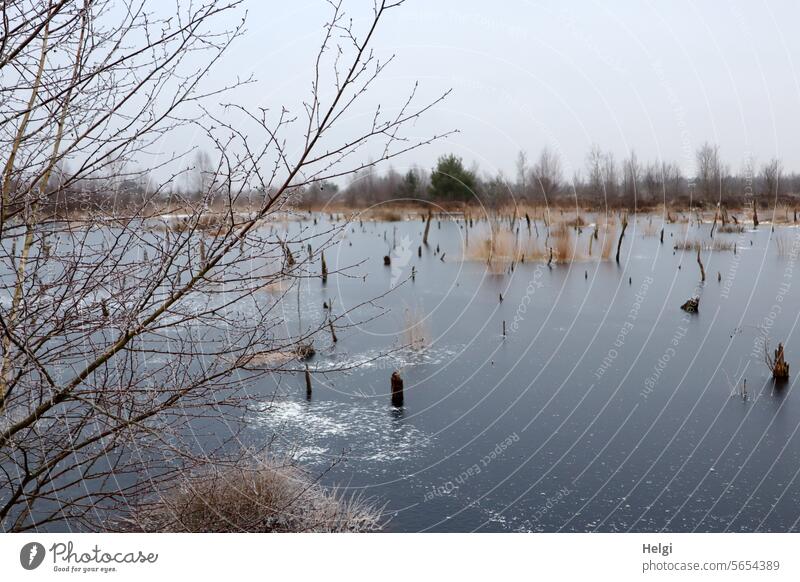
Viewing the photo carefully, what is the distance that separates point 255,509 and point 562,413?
401cm

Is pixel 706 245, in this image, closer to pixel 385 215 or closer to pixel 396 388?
pixel 385 215

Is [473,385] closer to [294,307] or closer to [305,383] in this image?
[305,383]

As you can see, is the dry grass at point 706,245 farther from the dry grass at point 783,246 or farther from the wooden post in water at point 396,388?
the wooden post in water at point 396,388

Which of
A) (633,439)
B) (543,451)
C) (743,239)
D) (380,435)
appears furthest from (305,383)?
(743,239)

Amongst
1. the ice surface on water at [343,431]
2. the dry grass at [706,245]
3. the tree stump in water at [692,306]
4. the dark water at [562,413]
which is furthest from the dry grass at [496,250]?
the ice surface on water at [343,431]

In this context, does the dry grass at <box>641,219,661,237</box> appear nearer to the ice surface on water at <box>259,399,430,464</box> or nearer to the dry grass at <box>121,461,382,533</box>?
the ice surface on water at <box>259,399,430,464</box>

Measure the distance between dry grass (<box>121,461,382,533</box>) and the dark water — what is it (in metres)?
0.44

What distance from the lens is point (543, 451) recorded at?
275 inches

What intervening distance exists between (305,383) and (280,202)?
629cm

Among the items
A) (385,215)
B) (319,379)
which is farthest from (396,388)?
(385,215)

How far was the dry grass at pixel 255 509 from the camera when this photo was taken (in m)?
5.01

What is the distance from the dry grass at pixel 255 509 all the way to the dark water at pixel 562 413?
44cm

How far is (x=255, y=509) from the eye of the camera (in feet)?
17.4

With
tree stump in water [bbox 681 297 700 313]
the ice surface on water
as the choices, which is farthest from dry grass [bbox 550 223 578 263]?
the ice surface on water
